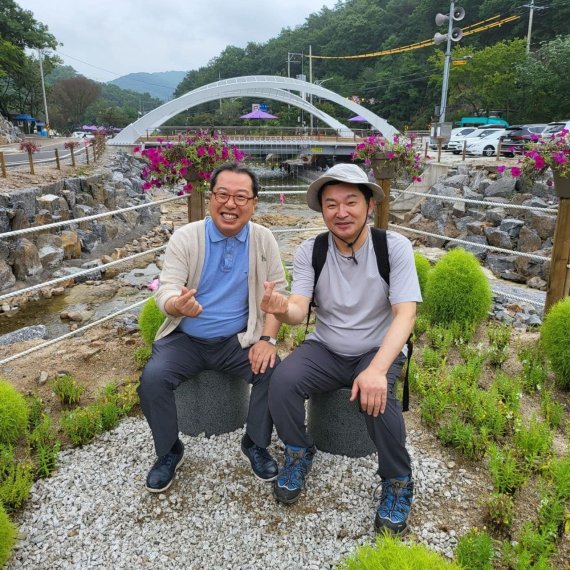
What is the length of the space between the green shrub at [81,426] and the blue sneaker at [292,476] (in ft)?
3.41

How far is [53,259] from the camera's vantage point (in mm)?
9703

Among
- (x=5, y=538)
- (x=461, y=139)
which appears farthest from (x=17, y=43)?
(x=5, y=538)

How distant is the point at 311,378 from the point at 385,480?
20.0 inches

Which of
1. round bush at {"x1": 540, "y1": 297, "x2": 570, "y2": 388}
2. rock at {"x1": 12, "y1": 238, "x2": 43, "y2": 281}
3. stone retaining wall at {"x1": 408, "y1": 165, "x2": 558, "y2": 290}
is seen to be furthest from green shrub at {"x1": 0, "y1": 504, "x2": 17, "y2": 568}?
stone retaining wall at {"x1": 408, "y1": 165, "x2": 558, "y2": 290}

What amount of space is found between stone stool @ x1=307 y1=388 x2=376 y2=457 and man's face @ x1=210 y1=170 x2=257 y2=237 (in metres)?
0.92

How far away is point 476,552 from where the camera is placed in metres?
1.65

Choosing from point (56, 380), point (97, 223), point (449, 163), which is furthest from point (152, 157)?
point (449, 163)

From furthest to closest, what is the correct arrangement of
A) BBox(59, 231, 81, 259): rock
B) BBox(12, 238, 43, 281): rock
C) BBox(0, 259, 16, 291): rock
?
BBox(59, 231, 81, 259): rock, BBox(12, 238, 43, 281): rock, BBox(0, 259, 16, 291): rock

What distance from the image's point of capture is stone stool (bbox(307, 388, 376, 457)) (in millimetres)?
2258

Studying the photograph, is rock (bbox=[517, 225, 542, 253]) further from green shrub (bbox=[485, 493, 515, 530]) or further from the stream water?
green shrub (bbox=[485, 493, 515, 530])

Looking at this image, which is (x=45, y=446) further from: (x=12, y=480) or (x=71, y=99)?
(x=71, y=99)

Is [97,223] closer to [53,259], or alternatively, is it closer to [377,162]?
[53,259]

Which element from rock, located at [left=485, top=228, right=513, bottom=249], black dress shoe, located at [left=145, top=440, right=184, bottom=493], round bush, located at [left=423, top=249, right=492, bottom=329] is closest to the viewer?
black dress shoe, located at [left=145, top=440, right=184, bottom=493]

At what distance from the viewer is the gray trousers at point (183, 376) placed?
211 centimetres
